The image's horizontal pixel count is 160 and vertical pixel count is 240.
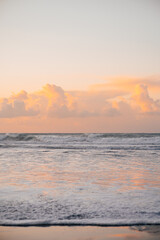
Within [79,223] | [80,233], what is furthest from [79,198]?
[80,233]

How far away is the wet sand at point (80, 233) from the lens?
13.8ft

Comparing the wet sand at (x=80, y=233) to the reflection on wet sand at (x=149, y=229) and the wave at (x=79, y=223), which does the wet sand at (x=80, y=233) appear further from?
the wave at (x=79, y=223)

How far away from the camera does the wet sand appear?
419 cm

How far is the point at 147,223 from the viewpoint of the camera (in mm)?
4707

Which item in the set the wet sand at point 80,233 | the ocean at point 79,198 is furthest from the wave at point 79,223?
the wet sand at point 80,233

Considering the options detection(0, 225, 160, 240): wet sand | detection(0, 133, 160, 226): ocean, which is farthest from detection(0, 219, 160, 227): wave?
detection(0, 225, 160, 240): wet sand

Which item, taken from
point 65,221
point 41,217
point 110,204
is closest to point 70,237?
point 65,221

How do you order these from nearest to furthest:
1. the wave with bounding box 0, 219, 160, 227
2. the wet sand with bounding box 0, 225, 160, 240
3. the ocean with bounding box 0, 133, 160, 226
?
the wet sand with bounding box 0, 225, 160, 240 → the wave with bounding box 0, 219, 160, 227 → the ocean with bounding box 0, 133, 160, 226

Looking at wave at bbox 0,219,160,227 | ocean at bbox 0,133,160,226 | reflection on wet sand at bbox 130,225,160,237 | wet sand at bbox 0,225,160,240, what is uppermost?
ocean at bbox 0,133,160,226

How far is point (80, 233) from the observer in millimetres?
4344

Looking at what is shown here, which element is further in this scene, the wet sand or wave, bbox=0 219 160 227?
wave, bbox=0 219 160 227

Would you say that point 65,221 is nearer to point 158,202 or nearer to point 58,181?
point 158,202

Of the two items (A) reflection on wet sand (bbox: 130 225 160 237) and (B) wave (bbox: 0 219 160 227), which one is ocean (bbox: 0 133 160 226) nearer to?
(B) wave (bbox: 0 219 160 227)

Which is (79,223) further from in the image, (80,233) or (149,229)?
(149,229)
